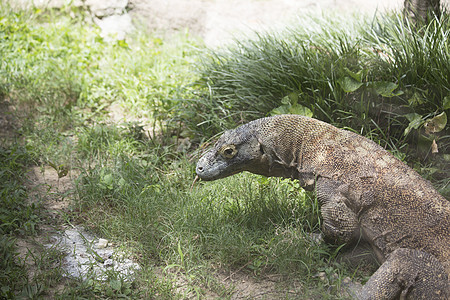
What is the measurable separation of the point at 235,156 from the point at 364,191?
925 millimetres

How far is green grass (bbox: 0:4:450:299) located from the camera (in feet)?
10.6

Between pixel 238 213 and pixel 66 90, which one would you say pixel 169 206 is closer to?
pixel 238 213

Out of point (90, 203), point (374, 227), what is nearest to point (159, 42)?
point (90, 203)

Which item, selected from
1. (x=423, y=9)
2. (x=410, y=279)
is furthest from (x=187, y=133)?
(x=410, y=279)

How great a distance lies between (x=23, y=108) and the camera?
553 centimetres

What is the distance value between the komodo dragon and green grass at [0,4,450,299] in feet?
1.18

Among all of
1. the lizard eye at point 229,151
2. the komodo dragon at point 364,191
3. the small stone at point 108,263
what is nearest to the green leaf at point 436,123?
the komodo dragon at point 364,191

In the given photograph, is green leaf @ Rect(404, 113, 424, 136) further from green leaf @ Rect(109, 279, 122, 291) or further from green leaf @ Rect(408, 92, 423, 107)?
green leaf @ Rect(109, 279, 122, 291)

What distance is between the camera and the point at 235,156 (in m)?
3.30

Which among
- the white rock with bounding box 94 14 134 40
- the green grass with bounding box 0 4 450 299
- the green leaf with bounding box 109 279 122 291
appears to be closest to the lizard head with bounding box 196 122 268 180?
the green grass with bounding box 0 4 450 299

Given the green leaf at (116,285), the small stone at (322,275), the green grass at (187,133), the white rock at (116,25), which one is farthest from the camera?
the white rock at (116,25)

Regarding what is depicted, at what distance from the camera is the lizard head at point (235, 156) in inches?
129

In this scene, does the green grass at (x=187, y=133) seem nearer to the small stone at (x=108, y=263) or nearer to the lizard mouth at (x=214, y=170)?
the small stone at (x=108, y=263)

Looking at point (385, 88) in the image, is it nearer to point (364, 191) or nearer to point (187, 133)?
point (364, 191)
